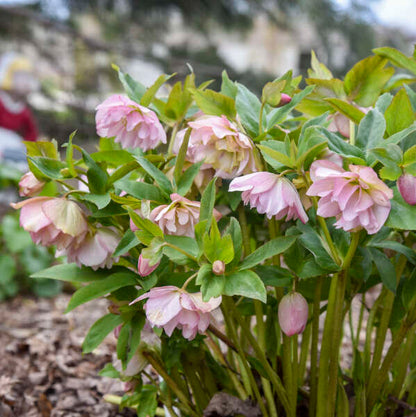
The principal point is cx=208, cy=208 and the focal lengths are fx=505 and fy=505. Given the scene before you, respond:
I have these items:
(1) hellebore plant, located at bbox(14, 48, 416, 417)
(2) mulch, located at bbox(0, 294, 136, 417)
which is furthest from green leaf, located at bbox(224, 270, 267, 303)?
(2) mulch, located at bbox(0, 294, 136, 417)

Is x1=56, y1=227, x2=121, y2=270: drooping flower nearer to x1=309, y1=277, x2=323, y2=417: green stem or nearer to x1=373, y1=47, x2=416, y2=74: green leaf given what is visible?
x1=309, y1=277, x2=323, y2=417: green stem

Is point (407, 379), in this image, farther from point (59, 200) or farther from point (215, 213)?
point (59, 200)

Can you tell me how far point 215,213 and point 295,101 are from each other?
15 centimetres

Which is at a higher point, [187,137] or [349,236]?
[187,137]

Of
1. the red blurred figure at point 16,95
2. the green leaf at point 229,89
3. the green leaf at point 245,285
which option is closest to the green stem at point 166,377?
the green leaf at point 245,285

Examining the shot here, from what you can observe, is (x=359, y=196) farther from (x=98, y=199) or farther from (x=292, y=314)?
(x=98, y=199)

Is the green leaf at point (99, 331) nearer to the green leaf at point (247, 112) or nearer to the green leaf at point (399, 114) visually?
the green leaf at point (247, 112)

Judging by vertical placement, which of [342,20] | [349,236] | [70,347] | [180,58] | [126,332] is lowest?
[70,347]

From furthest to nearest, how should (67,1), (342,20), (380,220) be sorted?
(342,20) → (67,1) → (380,220)

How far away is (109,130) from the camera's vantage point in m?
0.58

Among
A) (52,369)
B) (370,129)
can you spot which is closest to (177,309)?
(370,129)

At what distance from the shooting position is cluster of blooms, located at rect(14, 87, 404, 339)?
435 mm

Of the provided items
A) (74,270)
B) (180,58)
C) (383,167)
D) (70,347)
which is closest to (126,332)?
(74,270)

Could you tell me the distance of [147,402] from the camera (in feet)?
2.35
